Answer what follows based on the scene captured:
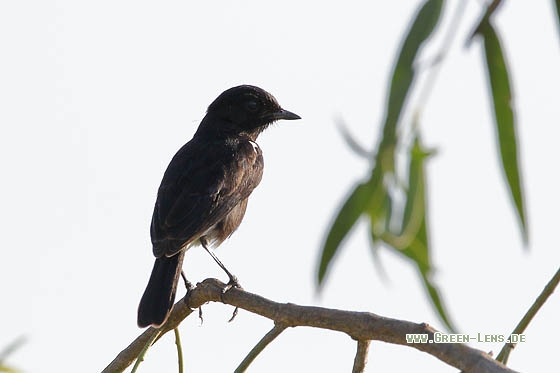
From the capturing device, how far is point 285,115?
8594mm

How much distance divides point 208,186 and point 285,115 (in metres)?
1.64

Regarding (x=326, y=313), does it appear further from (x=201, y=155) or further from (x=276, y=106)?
(x=276, y=106)

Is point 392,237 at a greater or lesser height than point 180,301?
greater

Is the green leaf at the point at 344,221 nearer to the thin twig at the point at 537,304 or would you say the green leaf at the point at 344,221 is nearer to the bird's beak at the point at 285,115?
the thin twig at the point at 537,304

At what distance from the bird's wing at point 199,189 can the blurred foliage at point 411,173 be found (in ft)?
14.1

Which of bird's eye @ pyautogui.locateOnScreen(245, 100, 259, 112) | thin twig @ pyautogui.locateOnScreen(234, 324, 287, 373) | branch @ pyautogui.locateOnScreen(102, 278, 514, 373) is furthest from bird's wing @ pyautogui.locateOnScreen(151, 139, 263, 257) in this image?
thin twig @ pyautogui.locateOnScreen(234, 324, 287, 373)

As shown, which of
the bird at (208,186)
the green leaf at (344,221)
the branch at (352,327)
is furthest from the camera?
the bird at (208,186)

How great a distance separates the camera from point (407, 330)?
305cm

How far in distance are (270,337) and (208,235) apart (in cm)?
416

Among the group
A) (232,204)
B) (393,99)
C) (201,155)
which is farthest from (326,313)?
(201,155)

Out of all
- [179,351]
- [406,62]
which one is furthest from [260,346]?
[406,62]

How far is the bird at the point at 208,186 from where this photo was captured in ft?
21.5

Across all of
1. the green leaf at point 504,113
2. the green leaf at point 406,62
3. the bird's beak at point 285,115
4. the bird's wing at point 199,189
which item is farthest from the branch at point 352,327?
the bird's beak at point 285,115

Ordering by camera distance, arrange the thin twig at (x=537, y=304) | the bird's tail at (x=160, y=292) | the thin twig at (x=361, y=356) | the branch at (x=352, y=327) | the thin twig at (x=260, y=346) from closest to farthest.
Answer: the thin twig at (x=537, y=304), the branch at (x=352, y=327), the thin twig at (x=260, y=346), the thin twig at (x=361, y=356), the bird's tail at (x=160, y=292)
